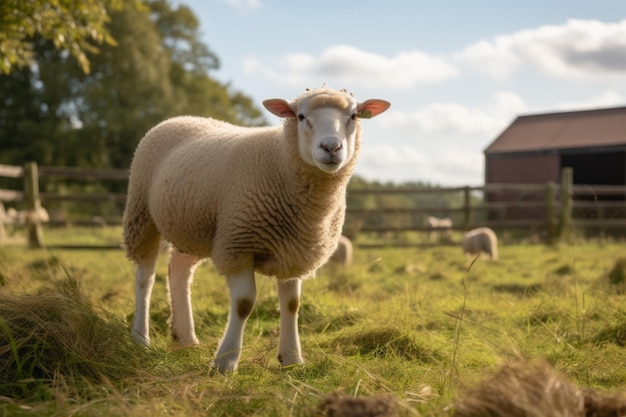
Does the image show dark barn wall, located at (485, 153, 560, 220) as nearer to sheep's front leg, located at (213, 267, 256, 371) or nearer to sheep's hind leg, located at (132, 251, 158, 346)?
sheep's hind leg, located at (132, 251, 158, 346)

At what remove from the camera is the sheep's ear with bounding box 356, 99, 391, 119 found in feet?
13.0

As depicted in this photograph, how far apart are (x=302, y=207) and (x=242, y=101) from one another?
33.7 metres

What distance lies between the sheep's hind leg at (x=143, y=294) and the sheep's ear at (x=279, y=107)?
161 cm

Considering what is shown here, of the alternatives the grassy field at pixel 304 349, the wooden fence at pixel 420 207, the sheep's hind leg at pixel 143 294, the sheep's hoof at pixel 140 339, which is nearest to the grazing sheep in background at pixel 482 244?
the wooden fence at pixel 420 207

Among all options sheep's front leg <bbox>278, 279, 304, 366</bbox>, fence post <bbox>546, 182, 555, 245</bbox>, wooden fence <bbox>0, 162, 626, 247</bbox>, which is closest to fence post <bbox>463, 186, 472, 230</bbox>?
wooden fence <bbox>0, 162, 626, 247</bbox>

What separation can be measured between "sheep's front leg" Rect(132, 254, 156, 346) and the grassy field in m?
0.15

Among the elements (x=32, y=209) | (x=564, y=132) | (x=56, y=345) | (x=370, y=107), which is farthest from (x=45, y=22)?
(x=564, y=132)

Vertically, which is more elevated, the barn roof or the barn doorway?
the barn roof

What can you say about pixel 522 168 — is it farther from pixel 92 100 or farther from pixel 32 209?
pixel 92 100

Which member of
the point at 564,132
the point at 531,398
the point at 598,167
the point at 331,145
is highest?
the point at 564,132

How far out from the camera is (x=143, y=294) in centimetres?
461

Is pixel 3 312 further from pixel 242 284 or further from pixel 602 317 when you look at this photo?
pixel 602 317

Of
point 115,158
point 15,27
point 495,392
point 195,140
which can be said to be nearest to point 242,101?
point 115,158

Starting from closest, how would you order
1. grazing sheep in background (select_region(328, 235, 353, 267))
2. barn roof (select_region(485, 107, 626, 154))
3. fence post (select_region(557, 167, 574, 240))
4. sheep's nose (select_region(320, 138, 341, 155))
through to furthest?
sheep's nose (select_region(320, 138, 341, 155))
grazing sheep in background (select_region(328, 235, 353, 267))
fence post (select_region(557, 167, 574, 240))
barn roof (select_region(485, 107, 626, 154))
